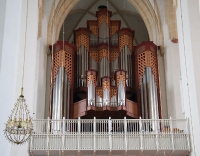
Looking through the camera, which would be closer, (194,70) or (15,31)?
(15,31)

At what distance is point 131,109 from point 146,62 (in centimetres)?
229

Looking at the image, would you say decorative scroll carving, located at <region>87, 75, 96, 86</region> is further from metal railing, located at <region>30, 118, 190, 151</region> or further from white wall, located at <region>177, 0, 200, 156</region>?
white wall, located at <region>177, 0, 200, 156</region>

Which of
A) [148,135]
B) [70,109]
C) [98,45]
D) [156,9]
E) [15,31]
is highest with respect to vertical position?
[156,9]

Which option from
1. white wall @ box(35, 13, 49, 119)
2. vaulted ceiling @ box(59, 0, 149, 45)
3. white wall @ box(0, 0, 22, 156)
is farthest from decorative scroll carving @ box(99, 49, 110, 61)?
white wall @ box(0, 0, 22, 156)

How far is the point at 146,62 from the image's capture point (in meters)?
18.9

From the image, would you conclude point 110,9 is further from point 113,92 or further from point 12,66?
point 12,66

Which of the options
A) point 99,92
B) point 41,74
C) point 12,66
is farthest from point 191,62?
point 41,74

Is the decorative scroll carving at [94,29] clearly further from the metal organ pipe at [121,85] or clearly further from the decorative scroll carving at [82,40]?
the metal organ pipe at [121,85]

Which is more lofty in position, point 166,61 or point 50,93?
point 166,61

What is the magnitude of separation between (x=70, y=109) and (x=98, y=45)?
12.0ft

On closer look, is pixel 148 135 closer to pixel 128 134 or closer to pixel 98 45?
pixel 128 134

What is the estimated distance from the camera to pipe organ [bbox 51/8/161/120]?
17719mm

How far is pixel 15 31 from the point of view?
44.7 feet

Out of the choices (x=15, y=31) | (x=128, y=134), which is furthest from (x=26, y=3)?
(x=128, y=134)
